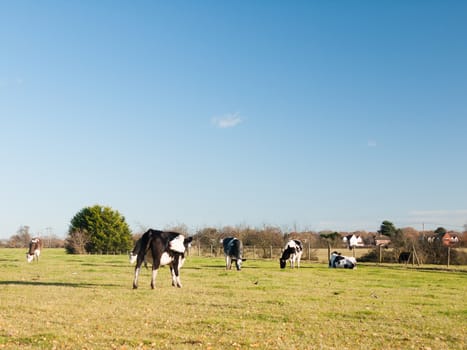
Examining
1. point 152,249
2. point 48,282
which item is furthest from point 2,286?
point 152,249

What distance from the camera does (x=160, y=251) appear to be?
21.1 meters

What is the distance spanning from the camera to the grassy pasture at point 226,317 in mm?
10031

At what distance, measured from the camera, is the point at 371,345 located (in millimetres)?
9961

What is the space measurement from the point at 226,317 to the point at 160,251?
862cm

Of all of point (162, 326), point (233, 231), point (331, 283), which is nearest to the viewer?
point (162, 326)

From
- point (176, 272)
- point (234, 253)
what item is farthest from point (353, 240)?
point (176, 272)

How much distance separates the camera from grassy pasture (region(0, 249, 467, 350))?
10.0 m

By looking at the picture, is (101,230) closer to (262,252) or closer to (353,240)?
(262,252)

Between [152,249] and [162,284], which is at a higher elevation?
[152,249]

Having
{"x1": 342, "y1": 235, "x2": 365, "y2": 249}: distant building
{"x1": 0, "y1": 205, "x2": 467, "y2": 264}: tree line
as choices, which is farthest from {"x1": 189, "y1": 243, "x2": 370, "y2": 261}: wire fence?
{"x1": 342, "y1": 235, "x2": 365, "y2": 249}: distant building

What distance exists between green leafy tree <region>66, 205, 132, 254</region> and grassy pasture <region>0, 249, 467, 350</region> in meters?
58.8

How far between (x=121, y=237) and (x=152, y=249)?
6130cm

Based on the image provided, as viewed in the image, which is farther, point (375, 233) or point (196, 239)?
point (375, 233)

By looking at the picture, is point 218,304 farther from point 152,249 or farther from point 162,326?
point 152,249
